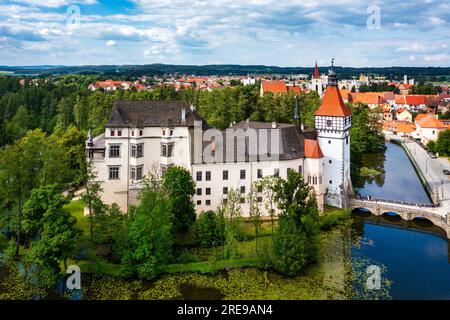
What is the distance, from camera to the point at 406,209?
43.2 metres

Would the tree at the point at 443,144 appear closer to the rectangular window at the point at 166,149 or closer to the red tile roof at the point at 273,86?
the rectangular window at the point at 166,149

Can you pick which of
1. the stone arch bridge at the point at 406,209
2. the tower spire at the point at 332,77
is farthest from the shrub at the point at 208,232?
the tower spire at the point at 332,77

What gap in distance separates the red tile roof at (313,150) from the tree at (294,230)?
985cm

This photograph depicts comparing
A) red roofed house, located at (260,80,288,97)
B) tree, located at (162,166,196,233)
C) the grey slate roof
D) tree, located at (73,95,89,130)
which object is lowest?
tree, located at (162,166,196,233)

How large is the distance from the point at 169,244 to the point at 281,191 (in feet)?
28.7

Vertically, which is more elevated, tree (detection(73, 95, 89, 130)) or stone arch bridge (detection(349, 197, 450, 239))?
tree (detection(73, 95, 89, 130))

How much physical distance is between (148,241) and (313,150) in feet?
64.8

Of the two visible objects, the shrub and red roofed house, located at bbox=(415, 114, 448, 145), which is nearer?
the shrub

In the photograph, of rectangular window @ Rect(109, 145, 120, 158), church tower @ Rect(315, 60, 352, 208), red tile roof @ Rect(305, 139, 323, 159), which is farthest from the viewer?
church tower @ Rect(315, 60, 352, 208)

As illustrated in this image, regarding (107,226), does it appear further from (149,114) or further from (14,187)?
(149,114)

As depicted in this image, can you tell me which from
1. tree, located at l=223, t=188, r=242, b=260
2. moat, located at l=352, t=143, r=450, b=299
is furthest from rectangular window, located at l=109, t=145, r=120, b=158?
moat, located at l=352, t=143, r=450, b=299

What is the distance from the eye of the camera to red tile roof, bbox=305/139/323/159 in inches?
1680

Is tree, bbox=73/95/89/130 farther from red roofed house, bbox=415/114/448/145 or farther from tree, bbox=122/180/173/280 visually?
red roofed house, bbox=415/114/448/145

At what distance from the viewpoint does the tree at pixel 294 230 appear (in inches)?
1172
